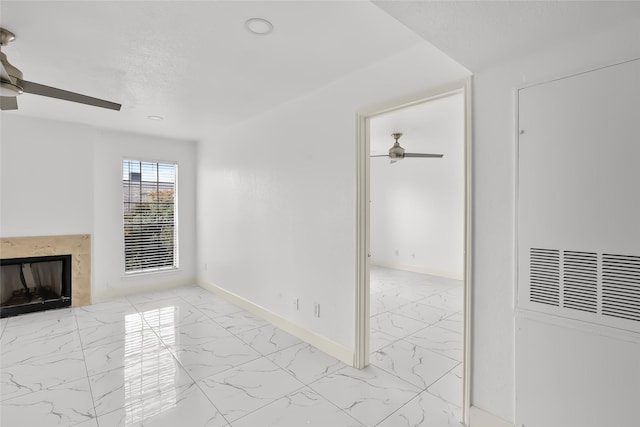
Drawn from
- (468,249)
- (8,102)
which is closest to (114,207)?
(8,102)

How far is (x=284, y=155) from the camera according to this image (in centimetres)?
352

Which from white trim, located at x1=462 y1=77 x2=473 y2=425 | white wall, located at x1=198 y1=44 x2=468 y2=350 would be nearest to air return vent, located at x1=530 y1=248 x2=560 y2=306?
white trim, located at x1=462 y1=77 x2=473 y2=425

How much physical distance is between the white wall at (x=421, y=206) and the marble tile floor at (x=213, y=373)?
2.43 m

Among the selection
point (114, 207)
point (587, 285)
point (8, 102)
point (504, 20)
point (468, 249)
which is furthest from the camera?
point (114, 207)

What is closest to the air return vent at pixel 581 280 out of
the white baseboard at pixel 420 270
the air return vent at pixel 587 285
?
the air return vent at pixel 587 285

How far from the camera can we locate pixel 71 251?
14.2 feet

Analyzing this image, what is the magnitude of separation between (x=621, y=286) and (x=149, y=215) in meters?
5.77

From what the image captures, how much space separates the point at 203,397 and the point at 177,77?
2.67 m

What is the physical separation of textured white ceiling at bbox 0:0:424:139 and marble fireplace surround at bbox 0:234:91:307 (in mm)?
1810

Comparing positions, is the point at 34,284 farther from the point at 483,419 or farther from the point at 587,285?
the point at 587,285

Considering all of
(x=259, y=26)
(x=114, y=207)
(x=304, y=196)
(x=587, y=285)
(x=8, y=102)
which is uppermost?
(x=259, y=26)

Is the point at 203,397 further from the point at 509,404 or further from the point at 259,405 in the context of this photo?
the point at 509,404

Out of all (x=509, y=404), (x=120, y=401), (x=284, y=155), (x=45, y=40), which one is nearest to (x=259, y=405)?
(x=120, y=401)

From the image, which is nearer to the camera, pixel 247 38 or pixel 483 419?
pixel 483 419
